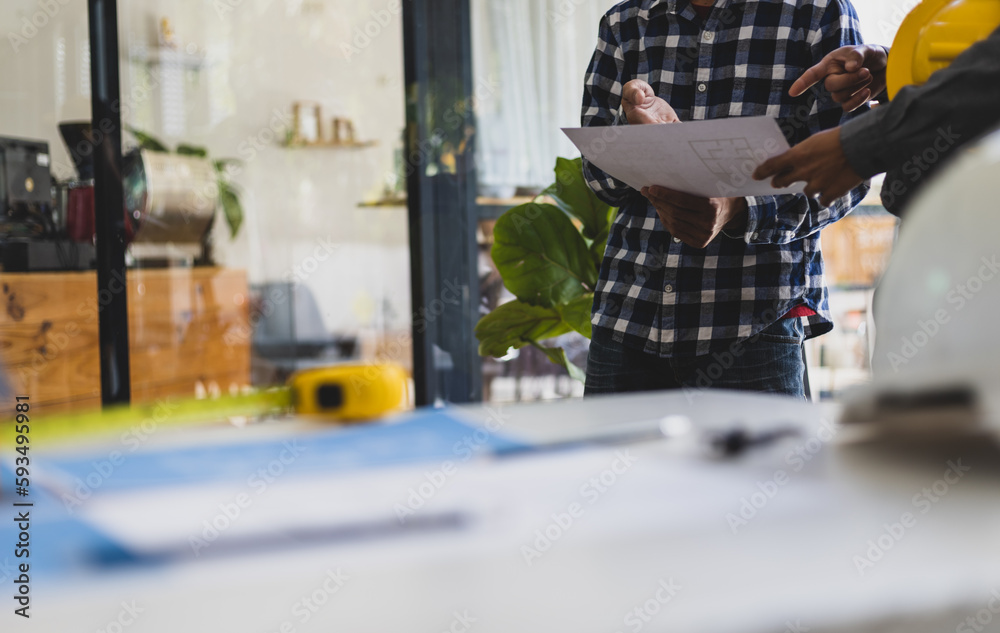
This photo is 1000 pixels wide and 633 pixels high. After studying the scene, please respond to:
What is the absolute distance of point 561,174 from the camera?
6.93 feet

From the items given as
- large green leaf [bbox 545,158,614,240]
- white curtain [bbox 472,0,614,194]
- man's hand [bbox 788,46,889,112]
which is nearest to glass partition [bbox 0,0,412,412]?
white curtain [bbox 472,0,614,194]

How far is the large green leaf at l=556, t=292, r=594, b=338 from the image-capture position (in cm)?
209

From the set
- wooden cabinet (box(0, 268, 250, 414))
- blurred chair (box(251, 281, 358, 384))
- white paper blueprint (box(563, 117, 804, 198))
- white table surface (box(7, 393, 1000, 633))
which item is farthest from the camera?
blurred chair (box(251, 281, 358, 384))

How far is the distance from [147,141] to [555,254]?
144cm

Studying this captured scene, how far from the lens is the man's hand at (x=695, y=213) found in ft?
3.87

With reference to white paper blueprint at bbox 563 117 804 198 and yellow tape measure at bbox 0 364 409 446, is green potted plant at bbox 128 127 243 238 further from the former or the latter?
yellow tape measure at bbox 0 364 409 446

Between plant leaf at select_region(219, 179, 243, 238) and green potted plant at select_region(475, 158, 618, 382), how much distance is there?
3.62 feet

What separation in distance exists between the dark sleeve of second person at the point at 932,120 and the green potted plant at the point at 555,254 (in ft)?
3.78

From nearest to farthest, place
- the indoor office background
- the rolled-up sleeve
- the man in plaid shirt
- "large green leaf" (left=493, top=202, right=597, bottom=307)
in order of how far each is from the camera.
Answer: the man in plaid shirt < the rolled-up sleeve < "large green leaf" (left=493, top=202, right=597, bottom=307) < the indoor office background

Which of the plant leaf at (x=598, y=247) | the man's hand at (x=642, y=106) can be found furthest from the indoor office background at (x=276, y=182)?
the man's hand at (x=642, y=106)

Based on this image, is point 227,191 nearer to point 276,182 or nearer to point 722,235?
point 276,182

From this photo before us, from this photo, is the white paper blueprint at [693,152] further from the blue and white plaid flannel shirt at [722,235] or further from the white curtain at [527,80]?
the white curtain at [527,80]

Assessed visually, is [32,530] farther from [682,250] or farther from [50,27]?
[50,27]

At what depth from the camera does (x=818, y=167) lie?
3.02 feet
